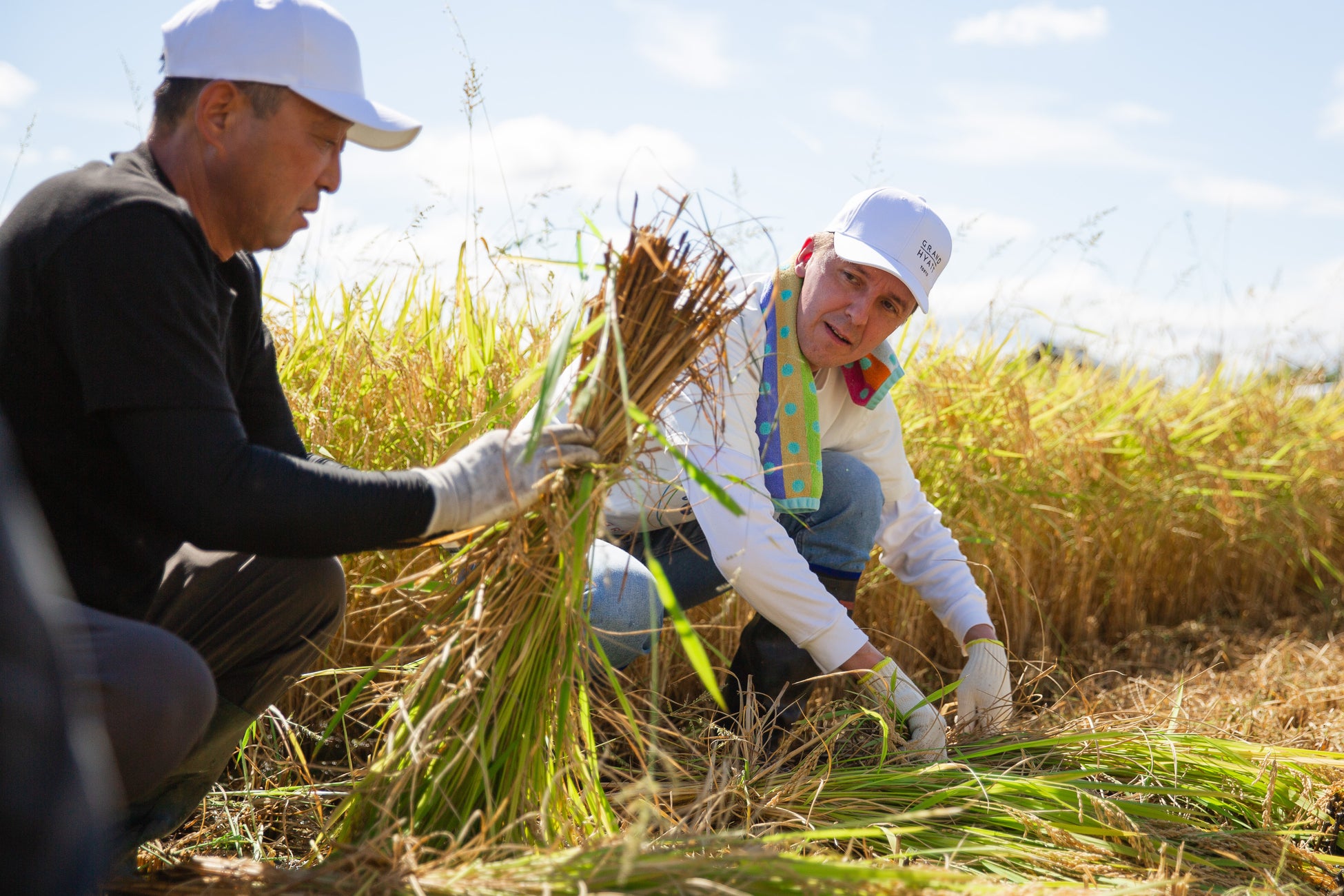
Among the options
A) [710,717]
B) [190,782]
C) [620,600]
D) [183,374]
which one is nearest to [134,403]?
[183,374]

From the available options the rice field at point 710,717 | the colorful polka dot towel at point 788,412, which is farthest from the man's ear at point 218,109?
the colorful polka dot towel at point 788,412

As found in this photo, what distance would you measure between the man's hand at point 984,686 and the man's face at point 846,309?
0.72 m

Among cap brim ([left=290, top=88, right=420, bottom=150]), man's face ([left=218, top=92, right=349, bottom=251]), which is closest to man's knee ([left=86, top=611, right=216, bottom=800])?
man's face ([left=218, top=92, right=349, bottom=251])

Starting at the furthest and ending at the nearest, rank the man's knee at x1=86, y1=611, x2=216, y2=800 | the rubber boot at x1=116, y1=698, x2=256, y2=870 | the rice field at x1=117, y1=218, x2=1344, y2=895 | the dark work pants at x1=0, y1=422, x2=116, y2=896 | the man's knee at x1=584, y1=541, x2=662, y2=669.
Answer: the man's knee at x1=584, y1=541, x2=662, y2=669
the rubber boot at x1=116, y1=698, x2=256, y2=870
the rice field at x1=117, y1=218, x2=1344, y2=895
the man's knee at x1=86, y1=611, x2=216, y2=800
the dark work pants at x1=0, y1=422, x2=116, y2=896

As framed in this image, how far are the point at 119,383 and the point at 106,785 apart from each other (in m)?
0.49

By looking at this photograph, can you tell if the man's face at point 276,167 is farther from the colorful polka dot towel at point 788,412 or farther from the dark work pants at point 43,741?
the colorful polka dot towel at point 788,412

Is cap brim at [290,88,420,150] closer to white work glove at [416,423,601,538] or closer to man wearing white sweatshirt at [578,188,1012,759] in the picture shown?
white work glove at [416,423,601,538]

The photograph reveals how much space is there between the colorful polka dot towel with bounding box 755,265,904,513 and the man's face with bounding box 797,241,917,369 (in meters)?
0.04

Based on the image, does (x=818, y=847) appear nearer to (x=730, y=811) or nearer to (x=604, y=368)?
(x=730, y=811)

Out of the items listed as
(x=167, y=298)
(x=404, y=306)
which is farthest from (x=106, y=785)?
(x=404, y=306)

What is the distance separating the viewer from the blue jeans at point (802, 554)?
212cm

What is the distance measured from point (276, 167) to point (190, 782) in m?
0.97

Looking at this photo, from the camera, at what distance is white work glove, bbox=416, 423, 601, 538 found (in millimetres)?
1279

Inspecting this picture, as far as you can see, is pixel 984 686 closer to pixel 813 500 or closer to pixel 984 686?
pixel 984 686
